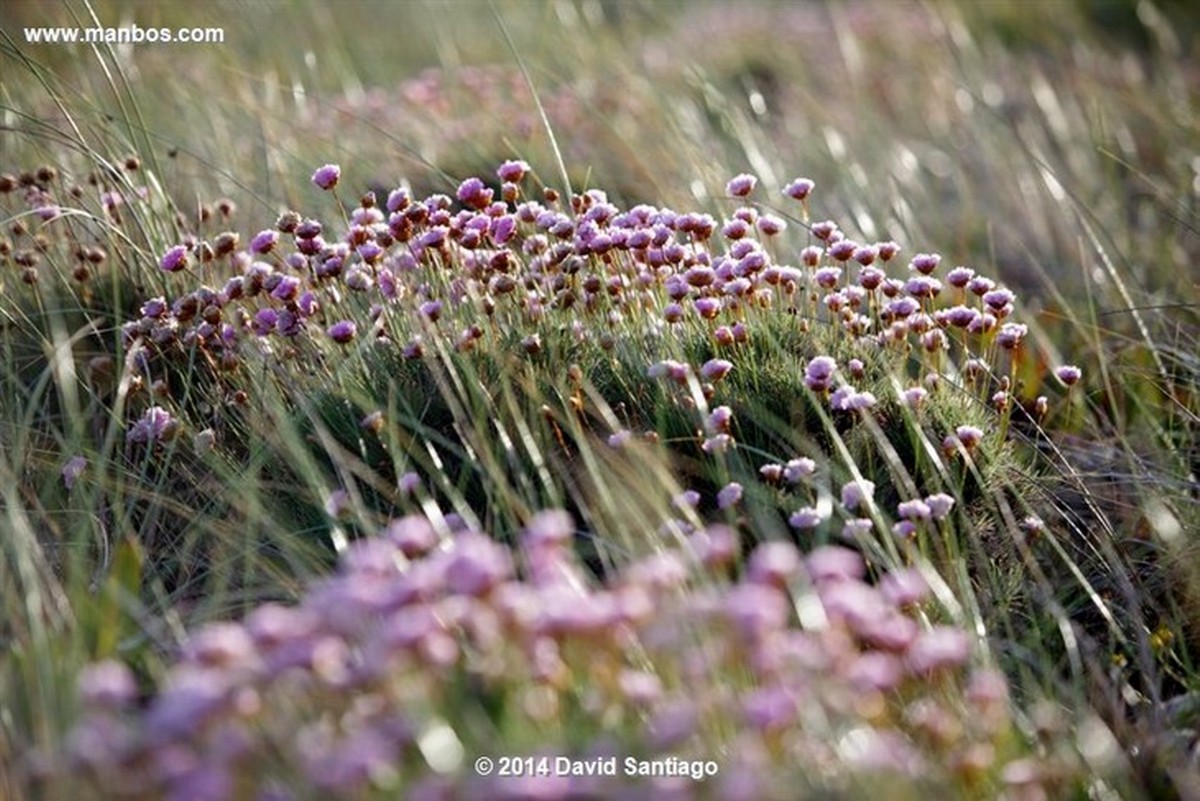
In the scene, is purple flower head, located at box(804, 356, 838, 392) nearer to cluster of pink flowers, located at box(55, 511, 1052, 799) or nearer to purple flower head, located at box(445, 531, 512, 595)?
cluster of pink flowers, located at box(55, 511, 1052, 799)

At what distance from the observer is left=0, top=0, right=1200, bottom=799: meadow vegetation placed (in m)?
1.67

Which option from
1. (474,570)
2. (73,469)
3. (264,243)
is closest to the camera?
(474,570)

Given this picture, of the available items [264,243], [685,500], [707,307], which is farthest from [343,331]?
[685,500]

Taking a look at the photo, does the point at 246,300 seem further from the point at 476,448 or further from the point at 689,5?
the point at 689,5

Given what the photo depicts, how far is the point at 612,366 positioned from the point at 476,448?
1.34ft

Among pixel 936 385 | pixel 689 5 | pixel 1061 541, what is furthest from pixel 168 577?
pixel 689 5

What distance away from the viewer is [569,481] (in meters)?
2.49

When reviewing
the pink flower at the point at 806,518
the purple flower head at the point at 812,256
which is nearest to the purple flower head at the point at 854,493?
the pink flower at the point at 806,518

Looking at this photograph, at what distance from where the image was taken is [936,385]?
300cm

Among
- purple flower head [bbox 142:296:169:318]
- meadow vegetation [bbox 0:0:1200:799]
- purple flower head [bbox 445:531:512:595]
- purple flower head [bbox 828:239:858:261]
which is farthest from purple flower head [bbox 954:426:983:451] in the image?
purple flower head [bbox 142:296:169:318]

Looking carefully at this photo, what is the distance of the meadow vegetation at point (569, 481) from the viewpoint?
1.67 meters

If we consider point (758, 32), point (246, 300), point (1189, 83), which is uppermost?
point (246, 300)

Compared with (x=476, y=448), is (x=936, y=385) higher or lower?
lower

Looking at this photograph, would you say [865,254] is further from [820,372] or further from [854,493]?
[854,493]
